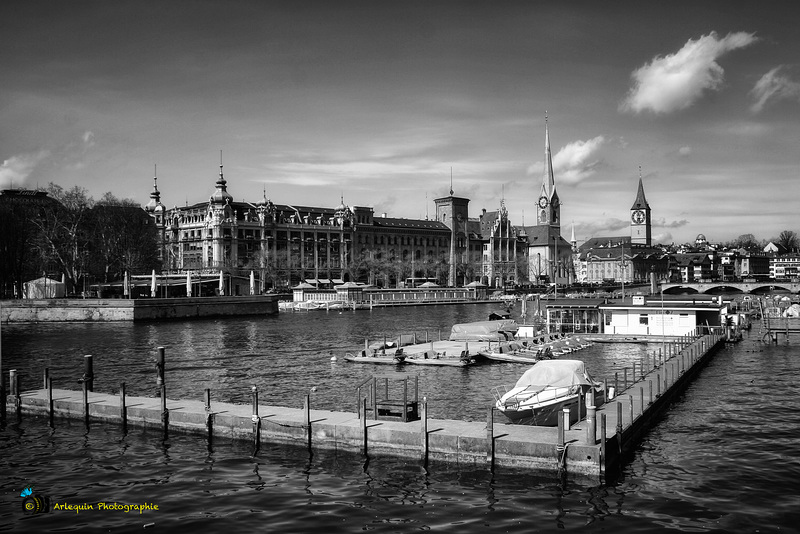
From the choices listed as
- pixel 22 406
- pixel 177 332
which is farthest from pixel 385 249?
pixel 22 406

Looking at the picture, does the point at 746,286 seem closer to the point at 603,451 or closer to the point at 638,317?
the point at 638,317

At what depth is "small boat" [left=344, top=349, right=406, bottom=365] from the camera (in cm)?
4888

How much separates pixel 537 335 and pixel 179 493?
143 ft

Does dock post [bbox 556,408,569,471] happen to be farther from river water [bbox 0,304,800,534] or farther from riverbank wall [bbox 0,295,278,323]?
riverbank wall [bbox 0,295,278,323]

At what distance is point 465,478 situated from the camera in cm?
2123

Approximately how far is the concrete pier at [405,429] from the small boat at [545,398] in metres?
1.35

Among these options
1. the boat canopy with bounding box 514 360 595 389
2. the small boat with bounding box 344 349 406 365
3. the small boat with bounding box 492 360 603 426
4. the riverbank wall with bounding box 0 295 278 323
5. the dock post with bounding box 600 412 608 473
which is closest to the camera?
the dock post with bounding box 600 412 608 473

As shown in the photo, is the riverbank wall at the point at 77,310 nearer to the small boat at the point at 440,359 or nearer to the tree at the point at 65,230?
the tree at the point at 65,230

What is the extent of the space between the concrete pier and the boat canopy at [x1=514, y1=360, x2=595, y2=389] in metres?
1.60

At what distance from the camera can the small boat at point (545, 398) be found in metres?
27.0

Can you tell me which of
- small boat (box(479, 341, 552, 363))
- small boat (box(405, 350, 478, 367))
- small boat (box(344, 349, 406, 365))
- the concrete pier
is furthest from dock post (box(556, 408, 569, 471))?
small boat (box(344, 349, 406, 365))

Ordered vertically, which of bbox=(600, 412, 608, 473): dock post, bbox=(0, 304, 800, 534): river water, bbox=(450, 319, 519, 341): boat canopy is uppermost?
bbox=(450, 319, 519, 341): boat canopy

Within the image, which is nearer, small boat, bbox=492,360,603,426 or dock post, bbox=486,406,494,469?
dock post, bbox=486,406,494,469

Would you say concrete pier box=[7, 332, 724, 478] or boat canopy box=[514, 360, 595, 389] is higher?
boat canopy box=[514, 360, 595, 389]
